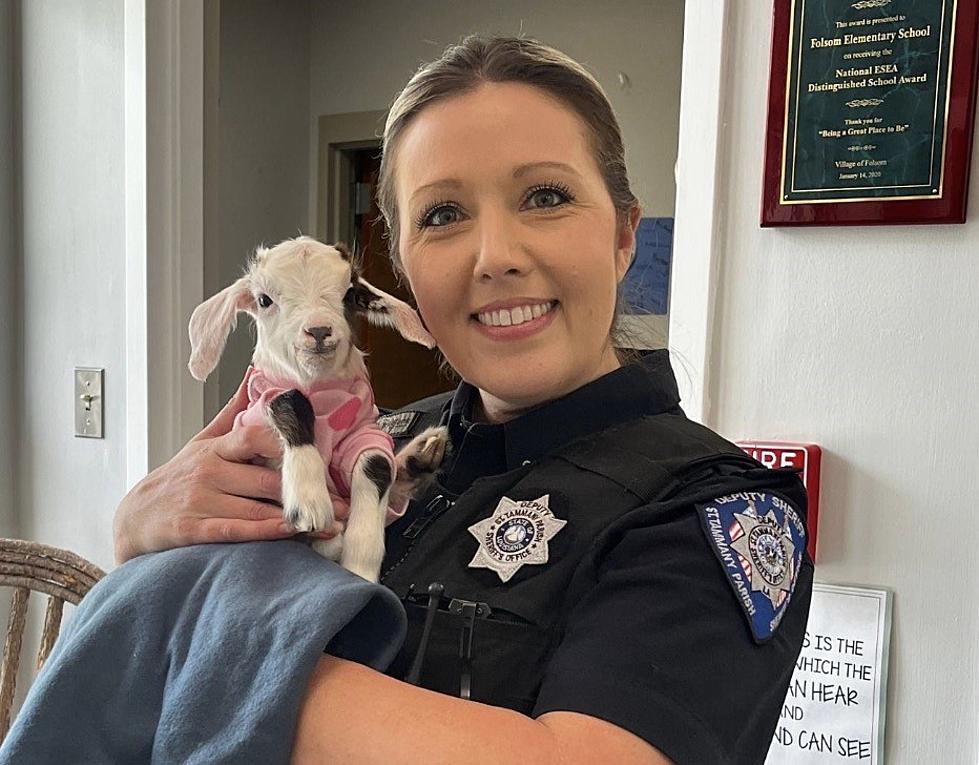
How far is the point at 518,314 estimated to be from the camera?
774 millimetres

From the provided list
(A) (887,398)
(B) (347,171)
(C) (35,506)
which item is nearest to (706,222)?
(A) (887,398)

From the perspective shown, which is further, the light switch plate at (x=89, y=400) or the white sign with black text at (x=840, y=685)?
the light switch plate at (x=89, y=400)

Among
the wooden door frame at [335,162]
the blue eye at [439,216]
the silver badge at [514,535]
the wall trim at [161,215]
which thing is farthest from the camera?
the wooden door frame at [335,162]

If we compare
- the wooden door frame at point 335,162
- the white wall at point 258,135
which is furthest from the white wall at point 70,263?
the wooden door frame at point 335,162

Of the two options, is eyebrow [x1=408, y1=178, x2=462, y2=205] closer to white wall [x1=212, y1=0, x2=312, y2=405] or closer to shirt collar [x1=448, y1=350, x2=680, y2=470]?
shirt collar [x1=448, y1=350, x2=680, y2=470]

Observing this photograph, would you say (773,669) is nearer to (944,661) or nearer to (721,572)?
(721,572)

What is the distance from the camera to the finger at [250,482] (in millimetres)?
739

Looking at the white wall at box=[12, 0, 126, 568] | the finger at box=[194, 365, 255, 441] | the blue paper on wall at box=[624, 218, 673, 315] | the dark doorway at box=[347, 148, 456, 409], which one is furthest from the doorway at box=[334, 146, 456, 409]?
the finger at box=[194, 365, 255, 441]

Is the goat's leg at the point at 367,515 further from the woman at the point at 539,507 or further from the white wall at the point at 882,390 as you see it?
the white wall at the point at 882,390

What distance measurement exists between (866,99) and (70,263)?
1386 mm

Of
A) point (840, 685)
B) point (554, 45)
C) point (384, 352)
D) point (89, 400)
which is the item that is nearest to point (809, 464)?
point (840, 685)

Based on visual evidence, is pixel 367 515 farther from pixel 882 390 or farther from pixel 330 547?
pixel 882 390

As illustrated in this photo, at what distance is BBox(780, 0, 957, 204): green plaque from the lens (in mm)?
1095

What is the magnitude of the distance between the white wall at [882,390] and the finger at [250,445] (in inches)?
28.7
